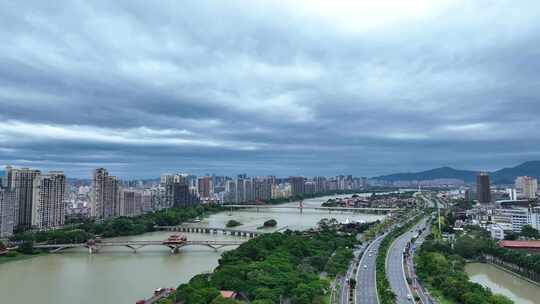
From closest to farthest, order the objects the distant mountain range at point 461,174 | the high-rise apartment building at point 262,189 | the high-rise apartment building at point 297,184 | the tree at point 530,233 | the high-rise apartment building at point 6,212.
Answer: the tree at point 530,233 → the high-rise apartment building at point 6,212 → the high-rise apartment building at point 262,189 → the high-rise apartment building at point 297,184 → the distant mountain range at point 461,174

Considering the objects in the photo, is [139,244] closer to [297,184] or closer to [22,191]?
[22,191]

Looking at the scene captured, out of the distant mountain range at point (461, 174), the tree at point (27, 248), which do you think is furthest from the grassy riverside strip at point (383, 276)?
the distant mountain range at point (461, 174)

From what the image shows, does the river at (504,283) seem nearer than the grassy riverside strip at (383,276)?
No

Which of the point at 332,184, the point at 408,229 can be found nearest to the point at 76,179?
the point at 332,184

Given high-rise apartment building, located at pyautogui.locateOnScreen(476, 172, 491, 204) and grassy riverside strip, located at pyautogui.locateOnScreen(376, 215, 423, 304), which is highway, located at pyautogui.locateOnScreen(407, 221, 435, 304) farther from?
high-rise apartment building, located at pyautogui.locateOnScreen(476, 172, 491, 204)

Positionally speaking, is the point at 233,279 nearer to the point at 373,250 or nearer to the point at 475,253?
the point at 373,250

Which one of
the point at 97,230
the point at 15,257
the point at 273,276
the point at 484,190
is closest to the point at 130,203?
the point at 97,230

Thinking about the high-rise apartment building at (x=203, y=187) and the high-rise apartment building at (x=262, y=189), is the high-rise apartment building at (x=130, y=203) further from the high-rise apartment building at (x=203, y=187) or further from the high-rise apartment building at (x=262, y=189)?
the high-rise apartment building at (x=262, y=189)
